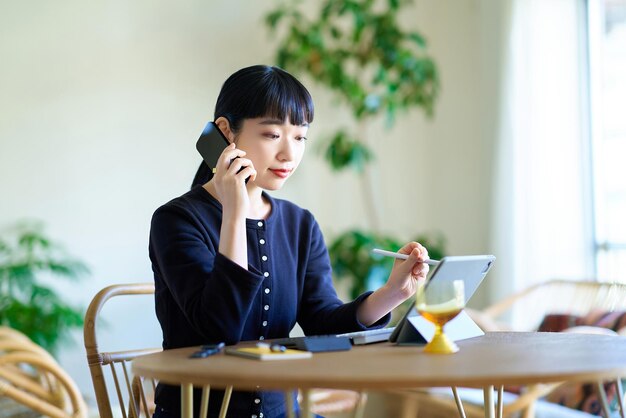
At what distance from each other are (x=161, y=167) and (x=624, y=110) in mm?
2235

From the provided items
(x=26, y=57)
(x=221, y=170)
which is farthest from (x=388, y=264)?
(x=221, y=170)

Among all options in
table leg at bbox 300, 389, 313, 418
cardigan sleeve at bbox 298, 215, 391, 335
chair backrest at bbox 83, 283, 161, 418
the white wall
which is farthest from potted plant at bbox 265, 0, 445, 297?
table leg at bbox 300, 389, 313, 418

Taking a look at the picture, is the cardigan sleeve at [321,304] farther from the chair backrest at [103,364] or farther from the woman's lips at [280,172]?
the chair backrest at [103,364]

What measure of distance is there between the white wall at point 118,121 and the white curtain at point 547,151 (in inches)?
12.1

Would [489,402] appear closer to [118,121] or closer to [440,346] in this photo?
[440,346]

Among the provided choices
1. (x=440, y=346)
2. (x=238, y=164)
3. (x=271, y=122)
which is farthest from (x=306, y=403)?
(x=271, y=122)

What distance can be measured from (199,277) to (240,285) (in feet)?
0.36

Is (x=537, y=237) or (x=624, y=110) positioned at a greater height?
(x=624, y=110)

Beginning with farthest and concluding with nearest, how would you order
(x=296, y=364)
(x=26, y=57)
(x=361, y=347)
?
(x=26, y=57) < (x=361, y=347) < (x=296, y=364)

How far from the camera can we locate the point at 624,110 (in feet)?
12.5

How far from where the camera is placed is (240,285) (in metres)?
1.31

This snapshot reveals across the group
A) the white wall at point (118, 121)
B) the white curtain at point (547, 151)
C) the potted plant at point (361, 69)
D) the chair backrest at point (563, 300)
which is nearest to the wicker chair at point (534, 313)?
the chair backrest at point (563, 300)

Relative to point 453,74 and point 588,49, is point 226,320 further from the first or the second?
point 453,74

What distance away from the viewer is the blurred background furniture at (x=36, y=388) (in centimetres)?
210
